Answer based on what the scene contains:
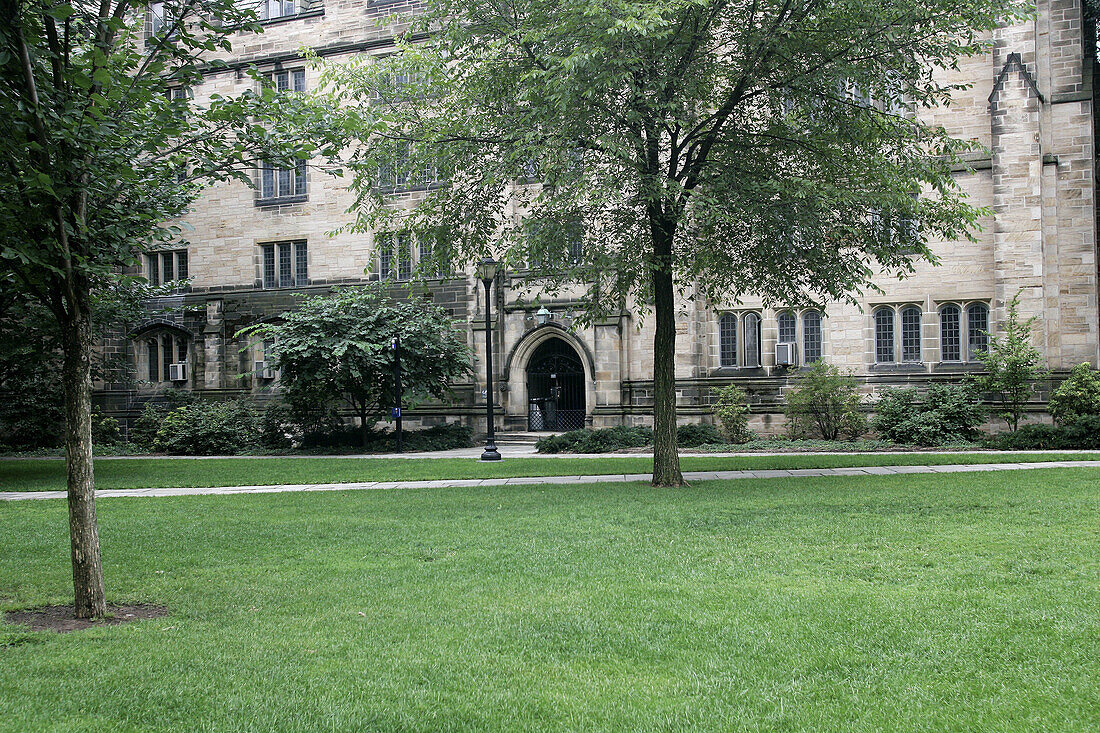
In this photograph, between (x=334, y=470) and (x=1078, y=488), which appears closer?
(x=1078, y=488)

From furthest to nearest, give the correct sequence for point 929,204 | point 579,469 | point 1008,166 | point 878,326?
point 878,326
point 1008,166
point 579,469
point 929,204

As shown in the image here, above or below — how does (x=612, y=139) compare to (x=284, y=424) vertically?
above

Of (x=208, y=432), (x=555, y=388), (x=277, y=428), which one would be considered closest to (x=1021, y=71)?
(x=555, y=388)

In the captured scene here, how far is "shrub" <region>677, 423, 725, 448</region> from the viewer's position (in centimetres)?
2352

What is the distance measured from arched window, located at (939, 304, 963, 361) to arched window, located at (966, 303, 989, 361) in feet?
0.89

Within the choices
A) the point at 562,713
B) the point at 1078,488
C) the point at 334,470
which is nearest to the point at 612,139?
the point at 1078,488

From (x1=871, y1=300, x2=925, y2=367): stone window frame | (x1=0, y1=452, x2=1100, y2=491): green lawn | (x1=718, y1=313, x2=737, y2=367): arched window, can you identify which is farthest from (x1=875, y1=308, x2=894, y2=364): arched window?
(x1=0, y1=452, x2=1100, y2=491): green lawn

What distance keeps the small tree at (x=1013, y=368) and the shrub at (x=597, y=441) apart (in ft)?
30.3

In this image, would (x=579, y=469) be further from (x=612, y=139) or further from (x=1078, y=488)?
(x=1078, y=488)

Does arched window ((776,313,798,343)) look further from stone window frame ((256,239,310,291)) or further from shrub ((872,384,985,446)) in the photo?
stone window frame ((256,239,310,291))

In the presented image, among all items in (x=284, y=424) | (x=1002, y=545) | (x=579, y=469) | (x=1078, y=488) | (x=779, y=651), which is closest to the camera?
(x=779, y=651)

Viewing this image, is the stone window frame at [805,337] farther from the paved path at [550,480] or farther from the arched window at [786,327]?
the paved path at [550,480]

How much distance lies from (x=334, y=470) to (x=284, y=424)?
9289 mm

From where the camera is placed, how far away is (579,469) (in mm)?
17781
